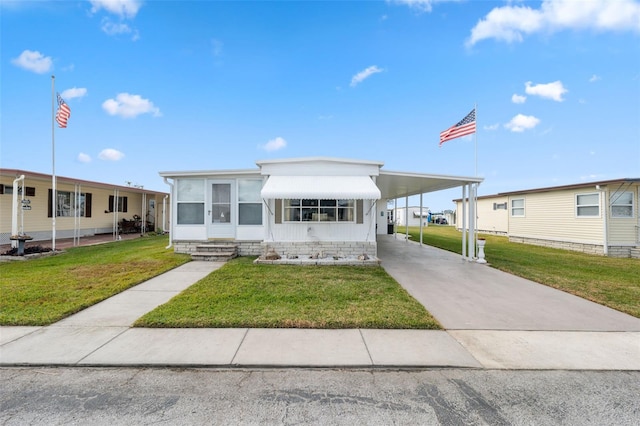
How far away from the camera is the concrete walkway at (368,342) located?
3.24 m

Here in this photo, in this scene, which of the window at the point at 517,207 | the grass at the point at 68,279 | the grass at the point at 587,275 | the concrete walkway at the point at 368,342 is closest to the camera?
the concrete walkway at the point at 368,342

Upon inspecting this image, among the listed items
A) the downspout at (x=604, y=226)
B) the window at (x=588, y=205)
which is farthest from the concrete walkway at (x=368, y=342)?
the window at (x=588, y=205)

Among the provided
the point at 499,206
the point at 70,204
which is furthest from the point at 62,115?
the point at 499,206

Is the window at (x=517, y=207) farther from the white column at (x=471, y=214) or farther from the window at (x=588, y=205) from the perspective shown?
the white column at (x=471, y=214)

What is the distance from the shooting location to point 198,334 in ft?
12.8

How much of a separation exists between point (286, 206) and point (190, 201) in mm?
4092

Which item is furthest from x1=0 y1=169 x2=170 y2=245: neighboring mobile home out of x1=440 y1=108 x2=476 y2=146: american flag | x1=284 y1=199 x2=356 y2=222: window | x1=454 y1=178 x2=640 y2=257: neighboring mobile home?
x1=454 y1=178 x2=640 y2=257: neighboring mobile home

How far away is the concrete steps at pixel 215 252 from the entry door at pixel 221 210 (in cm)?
42

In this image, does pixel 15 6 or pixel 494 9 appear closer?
pixel 15 6

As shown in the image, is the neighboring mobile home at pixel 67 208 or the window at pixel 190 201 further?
the neighboring mobile home at pixel 67 208

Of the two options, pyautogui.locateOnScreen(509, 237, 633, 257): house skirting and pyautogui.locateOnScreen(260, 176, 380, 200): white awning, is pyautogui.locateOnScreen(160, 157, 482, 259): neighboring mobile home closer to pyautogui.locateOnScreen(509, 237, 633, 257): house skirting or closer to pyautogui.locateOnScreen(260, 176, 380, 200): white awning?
pyautogui.locateOnScreen(260, 176, 380, 200): white awning

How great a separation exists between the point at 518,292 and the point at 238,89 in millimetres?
18073

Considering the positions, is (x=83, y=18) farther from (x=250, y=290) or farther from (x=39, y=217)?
(x=250, y=290)

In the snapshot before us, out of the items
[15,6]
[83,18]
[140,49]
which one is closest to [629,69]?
[140,49]
